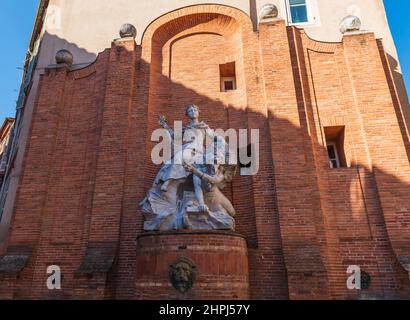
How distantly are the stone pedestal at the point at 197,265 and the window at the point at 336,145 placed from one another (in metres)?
3.98

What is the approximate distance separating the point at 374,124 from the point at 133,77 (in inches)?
266

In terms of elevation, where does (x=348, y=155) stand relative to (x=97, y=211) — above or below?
above

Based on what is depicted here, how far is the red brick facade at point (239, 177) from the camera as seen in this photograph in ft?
22.8

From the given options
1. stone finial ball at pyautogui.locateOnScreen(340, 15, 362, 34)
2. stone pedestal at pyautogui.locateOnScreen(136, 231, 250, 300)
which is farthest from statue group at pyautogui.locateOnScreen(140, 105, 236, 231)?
stone finial ball at pyautogui.locateOnScreen(340, 15, 362, 34)

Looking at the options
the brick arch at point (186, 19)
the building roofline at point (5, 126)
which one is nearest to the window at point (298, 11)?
the brick arch at point (186, 19)

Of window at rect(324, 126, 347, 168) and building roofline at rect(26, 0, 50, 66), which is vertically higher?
building roofline at rect(26, 0, 50, 66)

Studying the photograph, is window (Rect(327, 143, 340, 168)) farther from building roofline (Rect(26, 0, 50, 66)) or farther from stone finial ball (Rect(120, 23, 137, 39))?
building roofline (Rect(26, 0, 50, 66))

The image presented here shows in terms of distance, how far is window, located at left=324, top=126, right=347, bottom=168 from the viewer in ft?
27.9

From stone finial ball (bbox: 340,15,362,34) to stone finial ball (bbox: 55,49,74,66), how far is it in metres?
8.50

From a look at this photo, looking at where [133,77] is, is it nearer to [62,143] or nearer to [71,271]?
[62,143]

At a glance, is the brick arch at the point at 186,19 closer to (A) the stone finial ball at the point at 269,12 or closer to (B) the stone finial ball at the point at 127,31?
(B) the stone finial ball at the point at 127,31

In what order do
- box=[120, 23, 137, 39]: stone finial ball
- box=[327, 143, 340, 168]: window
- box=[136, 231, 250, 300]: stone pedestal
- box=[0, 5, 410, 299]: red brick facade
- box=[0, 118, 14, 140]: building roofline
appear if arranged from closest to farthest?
1. box=[136, 231, 250, 300]: stone pedestal
2. box=[0, 5, 410, 299]: red brick facade
3. box=[327, 143, 340, 168]: window
4. box=[120, 23, 137, 39]: stone finial ball
5. box=[0, 118, 14, 140]: building roofline

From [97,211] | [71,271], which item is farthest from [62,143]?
[71,271]

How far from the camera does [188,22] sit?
10.5 metres
